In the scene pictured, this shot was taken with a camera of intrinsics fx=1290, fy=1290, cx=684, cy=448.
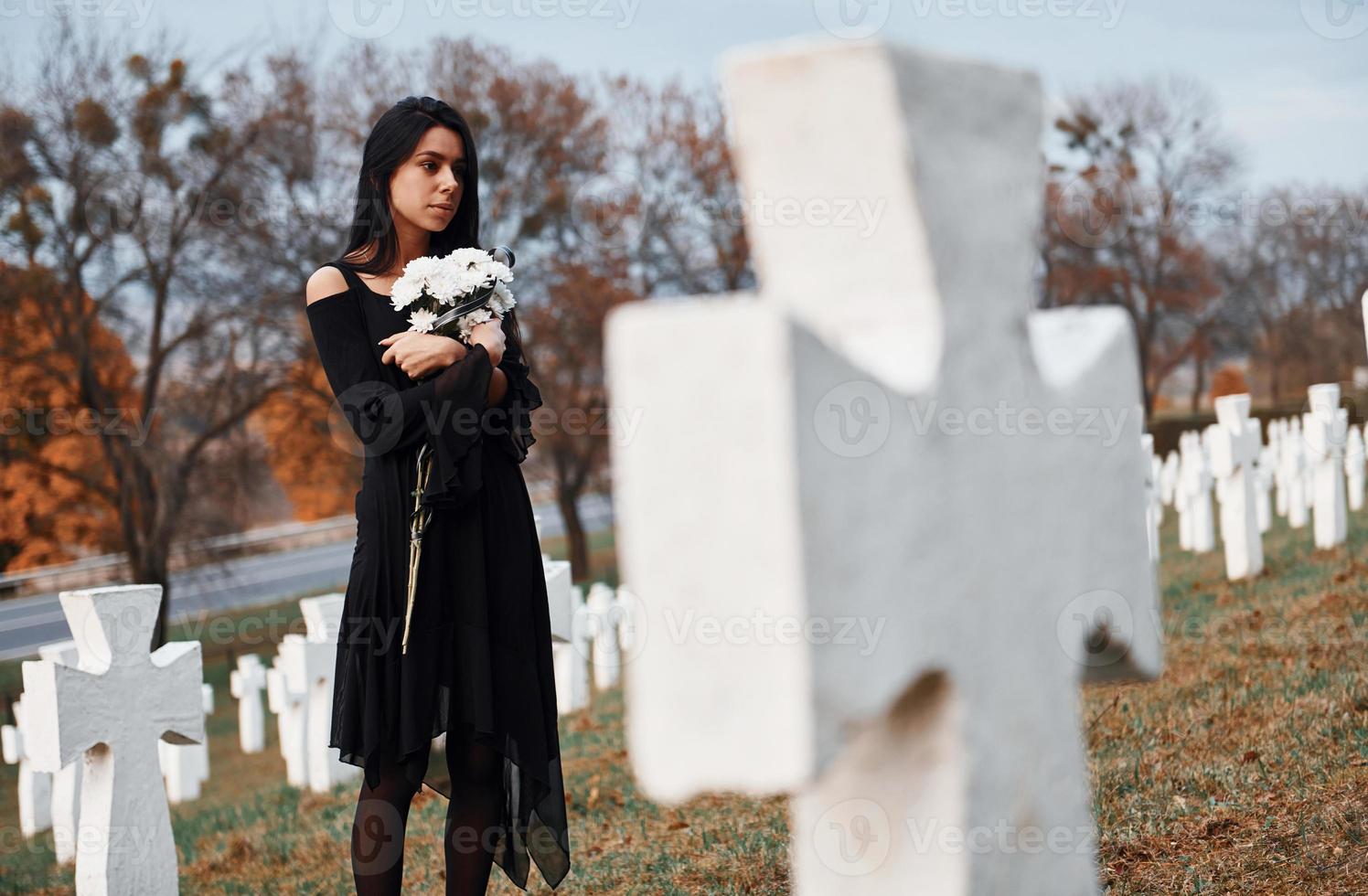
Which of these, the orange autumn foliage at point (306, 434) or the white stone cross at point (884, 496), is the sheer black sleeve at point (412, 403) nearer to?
the white stone cross at point (884, 496)

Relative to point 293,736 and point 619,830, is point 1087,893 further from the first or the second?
point 293,736

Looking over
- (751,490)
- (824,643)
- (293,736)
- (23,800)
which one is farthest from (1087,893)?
(23,800)

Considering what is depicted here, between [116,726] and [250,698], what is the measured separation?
9307 mm

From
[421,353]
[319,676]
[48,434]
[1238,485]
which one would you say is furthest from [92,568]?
[421,353]

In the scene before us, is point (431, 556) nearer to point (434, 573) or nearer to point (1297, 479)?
point (434, 573)

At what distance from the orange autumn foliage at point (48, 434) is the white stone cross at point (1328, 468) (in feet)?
51.6

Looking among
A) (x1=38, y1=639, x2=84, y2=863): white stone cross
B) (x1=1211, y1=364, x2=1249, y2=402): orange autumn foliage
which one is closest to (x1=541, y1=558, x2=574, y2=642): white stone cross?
(x1=38, y1=639, x2=84, y2=863): white stone cross

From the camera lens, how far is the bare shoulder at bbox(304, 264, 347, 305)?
10.3 ft

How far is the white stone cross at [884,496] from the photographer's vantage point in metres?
1.39

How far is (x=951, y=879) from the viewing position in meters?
1.63

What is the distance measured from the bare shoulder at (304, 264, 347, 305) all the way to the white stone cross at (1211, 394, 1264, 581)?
8.16 meters

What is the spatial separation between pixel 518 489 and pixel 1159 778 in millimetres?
2506

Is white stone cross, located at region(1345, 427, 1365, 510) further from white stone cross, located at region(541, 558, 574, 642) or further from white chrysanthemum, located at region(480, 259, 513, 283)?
white chrysanthemum, located at region(480, 259, 513, 283)

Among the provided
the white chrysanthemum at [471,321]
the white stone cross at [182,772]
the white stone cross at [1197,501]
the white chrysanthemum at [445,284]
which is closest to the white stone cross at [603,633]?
the white stone cross at [182,772]
